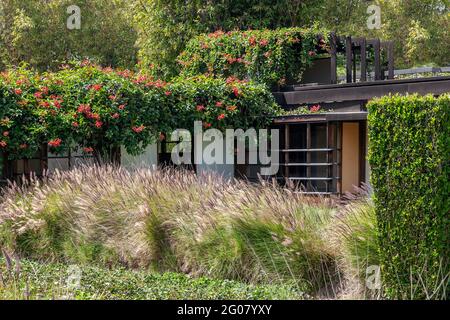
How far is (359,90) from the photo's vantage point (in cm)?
1544

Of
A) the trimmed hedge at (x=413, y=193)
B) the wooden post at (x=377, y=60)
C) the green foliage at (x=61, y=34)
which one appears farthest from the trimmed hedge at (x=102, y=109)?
the green foliage at (x=61, y=34)

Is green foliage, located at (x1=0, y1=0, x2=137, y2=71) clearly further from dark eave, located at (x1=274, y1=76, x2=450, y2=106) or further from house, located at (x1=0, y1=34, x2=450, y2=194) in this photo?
house, located at (x1=0, y1=34, x2=450, y2=194)

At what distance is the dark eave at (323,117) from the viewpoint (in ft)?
47.5

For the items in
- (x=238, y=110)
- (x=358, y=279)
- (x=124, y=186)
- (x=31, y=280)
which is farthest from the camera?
(x=238, y=110)

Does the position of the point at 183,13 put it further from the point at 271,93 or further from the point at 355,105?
the point at 355,105

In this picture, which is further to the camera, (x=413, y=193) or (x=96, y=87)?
(x=96, y=87)

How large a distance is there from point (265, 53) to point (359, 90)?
2.85 meters

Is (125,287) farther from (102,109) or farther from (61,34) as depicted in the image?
(61,34)

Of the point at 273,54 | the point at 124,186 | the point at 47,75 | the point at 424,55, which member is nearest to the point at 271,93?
the point at 273,54

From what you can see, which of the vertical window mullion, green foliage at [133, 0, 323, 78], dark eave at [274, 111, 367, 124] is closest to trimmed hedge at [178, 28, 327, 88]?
dark eave at [274, 111, 367, 124]

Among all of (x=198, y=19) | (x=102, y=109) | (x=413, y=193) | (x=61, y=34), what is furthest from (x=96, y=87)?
(x=61, y=34)

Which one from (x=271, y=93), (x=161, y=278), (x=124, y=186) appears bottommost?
(x=161, y=278)

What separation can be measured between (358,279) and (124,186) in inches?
152
